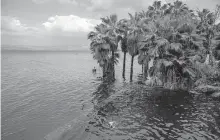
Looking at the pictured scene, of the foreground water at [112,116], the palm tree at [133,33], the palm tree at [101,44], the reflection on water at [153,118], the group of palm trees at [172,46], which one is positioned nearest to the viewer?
the reflection on water at [153,118]

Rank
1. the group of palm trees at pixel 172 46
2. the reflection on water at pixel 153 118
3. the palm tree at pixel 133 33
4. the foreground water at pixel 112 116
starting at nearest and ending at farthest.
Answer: the reflection on water at pixel 153 118, the foreground water at pixel 112 116, the group of palm trees at pixel 172 46, the palm tree at pixel 133 33

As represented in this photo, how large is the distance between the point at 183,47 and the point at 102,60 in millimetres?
16801

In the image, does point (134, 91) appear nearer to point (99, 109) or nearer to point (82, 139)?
point (99, 109)

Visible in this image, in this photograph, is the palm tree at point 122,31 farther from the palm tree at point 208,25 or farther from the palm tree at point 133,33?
the palm tree at point 208,25

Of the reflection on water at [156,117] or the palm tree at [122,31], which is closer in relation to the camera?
the reflection on water at [156,117]

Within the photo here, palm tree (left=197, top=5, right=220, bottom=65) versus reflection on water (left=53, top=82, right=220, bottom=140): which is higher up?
palm tree (left=197, top=5, right=220, bottom=65)

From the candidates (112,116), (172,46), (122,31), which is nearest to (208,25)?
(172,46)

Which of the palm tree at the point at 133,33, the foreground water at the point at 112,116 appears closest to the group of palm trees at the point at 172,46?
the palm tree at the point at 133,33

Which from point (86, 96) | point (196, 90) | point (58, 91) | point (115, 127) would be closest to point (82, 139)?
point (115, 127)

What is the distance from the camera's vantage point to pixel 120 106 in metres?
21.5

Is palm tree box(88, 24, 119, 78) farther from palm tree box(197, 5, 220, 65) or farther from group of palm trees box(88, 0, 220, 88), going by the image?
palm tree box(197, 5, 220, 65)

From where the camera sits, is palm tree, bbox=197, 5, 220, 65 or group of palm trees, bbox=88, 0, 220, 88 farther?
palm tree, bbox=197, 5, 220, 65

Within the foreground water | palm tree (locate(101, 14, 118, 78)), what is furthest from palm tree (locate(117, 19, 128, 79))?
the foreground water

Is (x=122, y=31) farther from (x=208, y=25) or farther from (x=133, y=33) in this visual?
(x=208, y=25)
